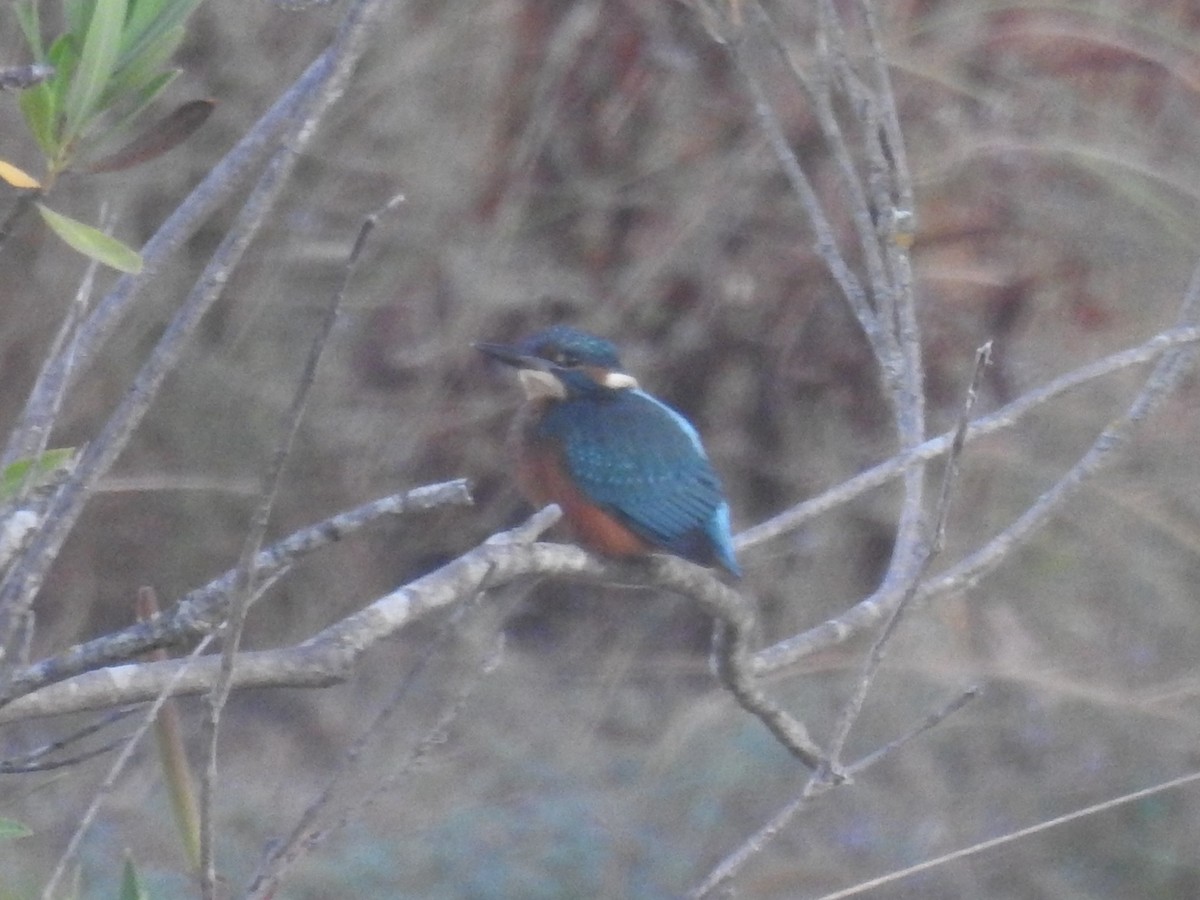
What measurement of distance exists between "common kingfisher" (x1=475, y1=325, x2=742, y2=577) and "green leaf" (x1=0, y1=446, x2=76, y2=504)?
4.56 ft

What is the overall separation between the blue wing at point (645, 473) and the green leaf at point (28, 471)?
1621 millimetres

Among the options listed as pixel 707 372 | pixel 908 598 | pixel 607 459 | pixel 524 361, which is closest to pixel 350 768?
pixel 908 598

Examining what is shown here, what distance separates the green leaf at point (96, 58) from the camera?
1460 millimetres

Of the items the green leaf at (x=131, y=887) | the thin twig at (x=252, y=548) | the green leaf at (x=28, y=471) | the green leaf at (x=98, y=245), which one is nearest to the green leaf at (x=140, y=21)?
the green leaf at (x=98, y=245)

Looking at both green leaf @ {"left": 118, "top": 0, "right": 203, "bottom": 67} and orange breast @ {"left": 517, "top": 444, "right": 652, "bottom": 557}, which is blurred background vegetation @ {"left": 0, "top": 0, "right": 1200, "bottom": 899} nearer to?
orange breast @ {"left": 517, "top": 444, "right": 652, "bottom": 557}

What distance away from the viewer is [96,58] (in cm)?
146

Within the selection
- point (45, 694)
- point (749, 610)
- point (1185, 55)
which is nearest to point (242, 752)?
point (1185, 55)

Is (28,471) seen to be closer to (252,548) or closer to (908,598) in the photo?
(252,548)

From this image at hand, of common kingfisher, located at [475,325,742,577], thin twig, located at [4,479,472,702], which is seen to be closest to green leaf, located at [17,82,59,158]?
thin twig, located at [4,479,472,702]

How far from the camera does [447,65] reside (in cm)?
490

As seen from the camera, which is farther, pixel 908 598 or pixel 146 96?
pixel 908 598

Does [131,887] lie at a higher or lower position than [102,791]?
lower

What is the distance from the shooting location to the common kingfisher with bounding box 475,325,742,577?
320 cm

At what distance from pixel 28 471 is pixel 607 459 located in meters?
1.94
